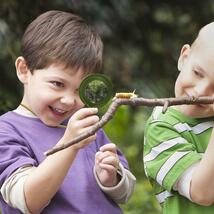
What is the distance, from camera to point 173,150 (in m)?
2.30

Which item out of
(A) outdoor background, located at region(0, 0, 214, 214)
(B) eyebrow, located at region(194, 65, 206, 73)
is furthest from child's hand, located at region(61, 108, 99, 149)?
(A) outdoor background, located at region(0, 0, 214, 214)

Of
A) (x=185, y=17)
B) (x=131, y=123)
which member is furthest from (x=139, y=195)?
(x=185, y=17)

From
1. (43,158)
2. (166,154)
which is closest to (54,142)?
(43,158)

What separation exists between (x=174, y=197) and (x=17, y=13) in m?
1.86

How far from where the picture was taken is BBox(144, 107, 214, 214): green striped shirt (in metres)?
2.28

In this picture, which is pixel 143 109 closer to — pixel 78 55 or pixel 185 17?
pixel 185 17

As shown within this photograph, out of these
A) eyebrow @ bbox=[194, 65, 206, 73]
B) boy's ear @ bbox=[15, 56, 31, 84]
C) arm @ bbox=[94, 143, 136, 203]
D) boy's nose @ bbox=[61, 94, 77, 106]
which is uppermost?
eyebrow @ bbox=[194, 65, 206, 73]

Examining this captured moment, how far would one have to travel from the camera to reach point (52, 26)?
8.64 feet

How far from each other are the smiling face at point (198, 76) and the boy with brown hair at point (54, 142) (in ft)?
1.09

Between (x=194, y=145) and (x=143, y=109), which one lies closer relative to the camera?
(x=194, y=145)

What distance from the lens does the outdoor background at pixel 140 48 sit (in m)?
4.85

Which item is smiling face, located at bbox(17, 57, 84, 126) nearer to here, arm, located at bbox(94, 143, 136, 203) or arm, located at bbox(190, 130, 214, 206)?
arm, located at bbox(94, 143, 136, 203)

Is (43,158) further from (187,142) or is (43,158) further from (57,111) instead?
(187,142)

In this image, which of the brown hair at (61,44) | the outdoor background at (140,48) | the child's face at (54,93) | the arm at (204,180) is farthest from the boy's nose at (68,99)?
the outdoor background at (140,48)
